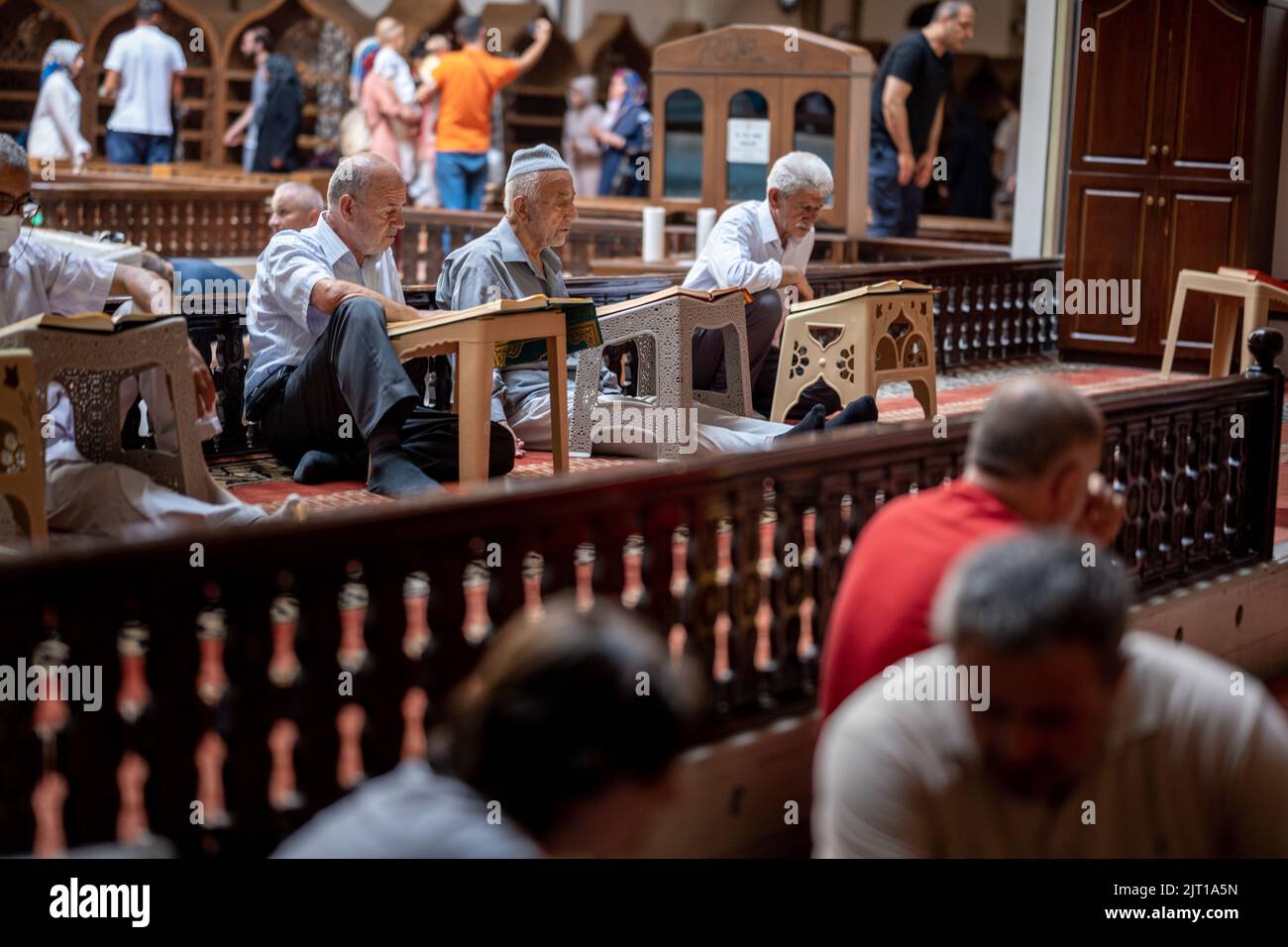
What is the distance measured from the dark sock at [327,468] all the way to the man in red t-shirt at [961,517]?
271 cm

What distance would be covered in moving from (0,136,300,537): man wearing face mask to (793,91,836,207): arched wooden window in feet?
20.7

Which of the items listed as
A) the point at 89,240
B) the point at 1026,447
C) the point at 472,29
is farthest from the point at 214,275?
the point at 1026,447

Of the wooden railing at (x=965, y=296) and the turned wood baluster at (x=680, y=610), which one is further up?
the wooden railing at (x=965, y=296)

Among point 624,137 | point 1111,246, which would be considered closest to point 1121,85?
point 1111,246

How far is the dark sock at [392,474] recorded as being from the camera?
494 cm

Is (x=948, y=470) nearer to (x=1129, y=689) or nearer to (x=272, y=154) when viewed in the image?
(x=1129, y=689)

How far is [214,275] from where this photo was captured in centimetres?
893

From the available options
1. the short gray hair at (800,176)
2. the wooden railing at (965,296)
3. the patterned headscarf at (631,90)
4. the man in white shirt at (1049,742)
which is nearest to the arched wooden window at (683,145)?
the wooden railing at (965,296)

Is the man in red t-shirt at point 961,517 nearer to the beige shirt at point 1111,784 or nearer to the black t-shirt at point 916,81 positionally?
the beige shirt at point 1111,784

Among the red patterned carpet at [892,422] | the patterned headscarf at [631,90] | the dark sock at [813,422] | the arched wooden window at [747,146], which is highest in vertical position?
the patterned headscarf at [631,90]

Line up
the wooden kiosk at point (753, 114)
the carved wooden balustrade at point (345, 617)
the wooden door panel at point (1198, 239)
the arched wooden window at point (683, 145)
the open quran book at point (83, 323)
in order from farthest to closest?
the arched wooden window at point (683, 145)
the wooden kiosk at point (753, 114)
the wooden door panel at point (1198, 239)
the open quran book at point (83, 323)
the carved wooden balustrade at point (345, 617)

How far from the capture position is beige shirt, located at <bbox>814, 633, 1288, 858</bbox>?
2.12 meters

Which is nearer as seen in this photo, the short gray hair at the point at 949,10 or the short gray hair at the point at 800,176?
the short gray hair at the point at 800,176
